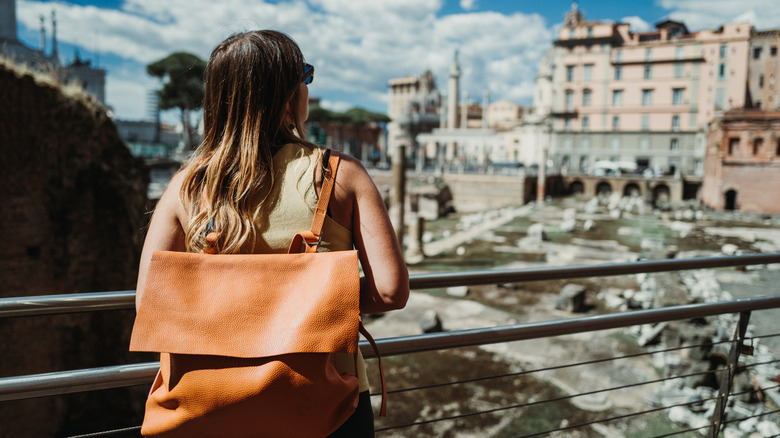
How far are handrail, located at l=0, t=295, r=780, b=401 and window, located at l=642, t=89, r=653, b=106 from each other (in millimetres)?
49238

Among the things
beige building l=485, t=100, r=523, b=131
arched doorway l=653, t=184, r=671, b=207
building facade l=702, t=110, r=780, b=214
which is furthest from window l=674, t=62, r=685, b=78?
beige building l=485, t=100, r=523, b=131

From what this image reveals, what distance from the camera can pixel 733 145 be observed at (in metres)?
27.9

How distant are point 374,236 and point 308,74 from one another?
43 cm

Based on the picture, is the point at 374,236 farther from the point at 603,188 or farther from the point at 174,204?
the point at 603,188

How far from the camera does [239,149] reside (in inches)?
44.9

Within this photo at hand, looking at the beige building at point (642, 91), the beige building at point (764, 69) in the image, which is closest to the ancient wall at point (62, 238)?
the beige building at point (642, 91)

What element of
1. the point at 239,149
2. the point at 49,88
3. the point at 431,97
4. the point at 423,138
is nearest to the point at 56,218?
the point at 49,88

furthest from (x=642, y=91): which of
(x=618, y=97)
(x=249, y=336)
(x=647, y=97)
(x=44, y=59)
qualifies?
(x=249, y=336)

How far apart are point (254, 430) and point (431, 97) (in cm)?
7899

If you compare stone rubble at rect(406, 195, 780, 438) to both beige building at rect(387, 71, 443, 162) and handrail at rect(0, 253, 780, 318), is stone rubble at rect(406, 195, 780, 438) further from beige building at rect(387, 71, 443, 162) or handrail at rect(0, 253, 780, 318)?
beige building at rect(387, 71, 443, 162)

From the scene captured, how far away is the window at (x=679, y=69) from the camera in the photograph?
43812mm

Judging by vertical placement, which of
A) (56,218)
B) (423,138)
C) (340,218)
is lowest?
(56,218)

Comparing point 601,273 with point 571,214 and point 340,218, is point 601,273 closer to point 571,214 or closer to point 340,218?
point 340,218

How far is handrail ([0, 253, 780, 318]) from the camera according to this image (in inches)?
58.4
